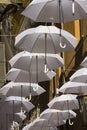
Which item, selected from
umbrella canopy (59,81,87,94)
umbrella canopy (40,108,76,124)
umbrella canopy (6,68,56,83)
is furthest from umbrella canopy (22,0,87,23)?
umbrella canopy (40,108,76,124)

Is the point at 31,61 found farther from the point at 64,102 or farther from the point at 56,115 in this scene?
the point at 56,115

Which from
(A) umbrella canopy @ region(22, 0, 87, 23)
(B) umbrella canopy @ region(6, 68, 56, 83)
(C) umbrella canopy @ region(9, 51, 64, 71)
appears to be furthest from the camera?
(B) umbrella canopy @ region(6, 68, 56, 83)

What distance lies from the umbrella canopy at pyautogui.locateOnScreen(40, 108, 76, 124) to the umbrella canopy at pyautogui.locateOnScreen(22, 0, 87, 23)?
734cm

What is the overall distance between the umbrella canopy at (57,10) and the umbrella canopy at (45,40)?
3.64 ft

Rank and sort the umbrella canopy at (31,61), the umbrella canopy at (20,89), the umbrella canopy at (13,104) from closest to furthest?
the umbrella canopy at (31,61), the umbrella canopy at (20,89), the umbrella canopy at (13,104)

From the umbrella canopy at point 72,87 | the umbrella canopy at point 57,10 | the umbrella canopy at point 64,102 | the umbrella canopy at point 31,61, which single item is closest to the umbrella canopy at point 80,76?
the umbrella canopy at point 31,61

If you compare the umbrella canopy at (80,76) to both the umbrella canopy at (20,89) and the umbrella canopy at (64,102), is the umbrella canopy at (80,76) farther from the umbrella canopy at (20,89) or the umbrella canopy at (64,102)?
the umbrella canopy at (20,89)

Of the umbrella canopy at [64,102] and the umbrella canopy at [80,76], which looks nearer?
the umbrella canopy at [80,76]

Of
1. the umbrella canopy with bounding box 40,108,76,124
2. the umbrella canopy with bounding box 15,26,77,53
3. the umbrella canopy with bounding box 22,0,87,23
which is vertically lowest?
the umbrella canopy with bounding box 40,108,76,124

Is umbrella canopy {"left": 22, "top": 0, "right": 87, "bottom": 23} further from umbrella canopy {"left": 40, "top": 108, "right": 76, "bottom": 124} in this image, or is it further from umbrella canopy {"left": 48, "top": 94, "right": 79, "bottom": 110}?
umbrella canopy {"left": 40, "top": 108, "right": 76, "bottom": 124}

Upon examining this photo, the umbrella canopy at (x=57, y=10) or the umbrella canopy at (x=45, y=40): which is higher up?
the umbrella canopy at (x=57, y=10)

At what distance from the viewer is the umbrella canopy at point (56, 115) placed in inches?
724

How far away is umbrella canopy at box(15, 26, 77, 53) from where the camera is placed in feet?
41.5

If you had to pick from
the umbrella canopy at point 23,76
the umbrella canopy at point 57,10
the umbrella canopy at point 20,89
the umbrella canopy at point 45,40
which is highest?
the umbrella canopy at point 57,10
